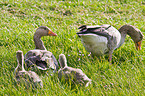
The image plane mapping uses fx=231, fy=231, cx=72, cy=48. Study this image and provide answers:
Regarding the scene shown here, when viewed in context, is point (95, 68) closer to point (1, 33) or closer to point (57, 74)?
point (57, 74)

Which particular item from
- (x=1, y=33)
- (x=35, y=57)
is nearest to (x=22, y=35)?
(x=1, y=33)

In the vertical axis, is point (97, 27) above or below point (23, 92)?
above

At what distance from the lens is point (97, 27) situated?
5551mm

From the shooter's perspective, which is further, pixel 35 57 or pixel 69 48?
pixel 69 48

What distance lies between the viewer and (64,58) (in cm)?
490

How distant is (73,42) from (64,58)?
163 cm

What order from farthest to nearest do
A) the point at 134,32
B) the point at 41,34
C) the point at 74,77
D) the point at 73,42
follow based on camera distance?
the point at 73,42 → the point at 134,32 → the point at 41,34 → the point at 74,77

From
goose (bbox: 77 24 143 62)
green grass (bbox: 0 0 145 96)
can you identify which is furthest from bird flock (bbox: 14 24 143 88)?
green grass (bbox: 0 0 145 96)

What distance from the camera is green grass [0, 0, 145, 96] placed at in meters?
4.22

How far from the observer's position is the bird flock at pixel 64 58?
14.3 feet

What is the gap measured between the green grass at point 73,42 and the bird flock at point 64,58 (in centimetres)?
17

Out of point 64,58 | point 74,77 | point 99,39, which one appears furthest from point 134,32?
point 74,77

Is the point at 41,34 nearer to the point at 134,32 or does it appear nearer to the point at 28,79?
the point at 28,79

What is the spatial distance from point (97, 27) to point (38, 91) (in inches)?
90.8
